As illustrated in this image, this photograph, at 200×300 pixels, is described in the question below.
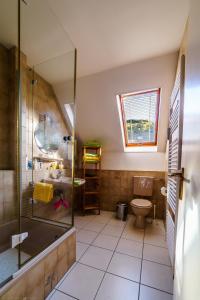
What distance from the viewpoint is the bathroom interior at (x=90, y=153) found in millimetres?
1347

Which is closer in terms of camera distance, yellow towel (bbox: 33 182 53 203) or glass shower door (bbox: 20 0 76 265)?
glass shower door (bbox: 20 0 76 265)

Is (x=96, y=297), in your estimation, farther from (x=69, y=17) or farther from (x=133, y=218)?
(x=69, y=17)

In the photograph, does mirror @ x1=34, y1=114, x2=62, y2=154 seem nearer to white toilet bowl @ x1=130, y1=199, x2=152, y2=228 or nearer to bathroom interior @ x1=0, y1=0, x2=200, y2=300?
bathroom interior @ x1=0, y1=0, x2=200, y2=300

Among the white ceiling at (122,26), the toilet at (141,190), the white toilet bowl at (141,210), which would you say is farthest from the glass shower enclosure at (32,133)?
the toilet at (141,190)

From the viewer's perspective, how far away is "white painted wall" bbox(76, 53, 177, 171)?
2.16 metres

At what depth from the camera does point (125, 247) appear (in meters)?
2.03

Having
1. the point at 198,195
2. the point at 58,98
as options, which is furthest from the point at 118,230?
the point at 58,98

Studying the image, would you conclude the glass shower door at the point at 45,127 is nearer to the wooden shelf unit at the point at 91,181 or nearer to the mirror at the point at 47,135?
the mirror at the point at 47,135

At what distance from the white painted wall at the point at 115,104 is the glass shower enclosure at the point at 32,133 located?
40cm

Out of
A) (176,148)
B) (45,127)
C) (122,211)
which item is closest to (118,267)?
(122,211)

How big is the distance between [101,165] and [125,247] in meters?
1.80

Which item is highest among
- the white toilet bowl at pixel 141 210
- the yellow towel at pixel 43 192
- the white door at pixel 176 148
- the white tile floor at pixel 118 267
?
the white door at pixel 176 148

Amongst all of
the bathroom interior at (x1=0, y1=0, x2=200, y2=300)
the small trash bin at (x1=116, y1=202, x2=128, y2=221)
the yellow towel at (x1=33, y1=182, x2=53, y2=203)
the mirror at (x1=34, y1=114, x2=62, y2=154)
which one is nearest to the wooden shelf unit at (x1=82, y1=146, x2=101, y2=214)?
the bathroom interior at (x1=0, y1=0, x2=200, y2=300)

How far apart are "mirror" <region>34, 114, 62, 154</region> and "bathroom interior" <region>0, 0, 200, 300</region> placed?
2 centimetres
